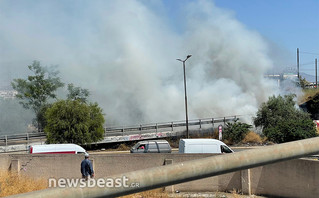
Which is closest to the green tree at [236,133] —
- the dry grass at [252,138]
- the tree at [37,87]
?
the dry grass at [252,138]

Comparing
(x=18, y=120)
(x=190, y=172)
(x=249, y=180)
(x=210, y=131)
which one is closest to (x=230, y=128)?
(x=210, y=131)

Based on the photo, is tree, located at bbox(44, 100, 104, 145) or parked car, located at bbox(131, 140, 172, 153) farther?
tree, located at bbox(44, 100, 104, 145)

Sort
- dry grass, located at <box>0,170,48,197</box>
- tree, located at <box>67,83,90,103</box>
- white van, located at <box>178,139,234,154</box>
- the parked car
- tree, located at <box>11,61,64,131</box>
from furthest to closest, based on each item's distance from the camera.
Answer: tree, located at <box>67,83,90,103</box>
tree, located at <box>11,61,64,131</box>
the parked car
white van, located at <box>178,139,234,154</box>
dry grass, located at <box>0,170,48,197</box>

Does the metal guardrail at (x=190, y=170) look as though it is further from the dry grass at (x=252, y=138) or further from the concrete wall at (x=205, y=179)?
the dry grass at (x=252, y=138)

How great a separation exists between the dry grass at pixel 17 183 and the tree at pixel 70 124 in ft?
47.2

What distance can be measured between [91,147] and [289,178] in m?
23.1

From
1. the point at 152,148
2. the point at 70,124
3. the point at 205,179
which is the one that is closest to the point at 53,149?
the point at 152,148

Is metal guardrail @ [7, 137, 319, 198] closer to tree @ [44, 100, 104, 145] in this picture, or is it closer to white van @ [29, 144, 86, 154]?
white van @ [29, 144, 86, 154]

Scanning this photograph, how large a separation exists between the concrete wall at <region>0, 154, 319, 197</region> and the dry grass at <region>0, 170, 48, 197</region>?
0.51m

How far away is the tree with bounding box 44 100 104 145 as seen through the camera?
2964 centimetres

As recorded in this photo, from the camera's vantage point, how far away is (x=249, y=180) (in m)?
13.7

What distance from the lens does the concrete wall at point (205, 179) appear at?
1223 cm

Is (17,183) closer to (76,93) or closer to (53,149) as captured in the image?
(53,149)

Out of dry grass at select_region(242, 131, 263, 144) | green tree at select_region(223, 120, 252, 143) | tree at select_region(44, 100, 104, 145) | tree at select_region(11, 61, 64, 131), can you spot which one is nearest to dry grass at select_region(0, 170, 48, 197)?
tree at select_region(44, 100, 104, 145)
